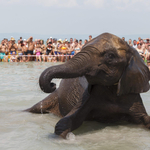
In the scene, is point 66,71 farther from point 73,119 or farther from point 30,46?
point 30,46

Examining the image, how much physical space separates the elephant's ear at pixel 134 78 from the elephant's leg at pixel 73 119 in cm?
55

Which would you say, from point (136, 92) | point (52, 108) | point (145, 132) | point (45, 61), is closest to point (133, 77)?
point (136, 92)

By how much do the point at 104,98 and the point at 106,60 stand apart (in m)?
0.74

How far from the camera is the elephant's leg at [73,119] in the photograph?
13.5 ft

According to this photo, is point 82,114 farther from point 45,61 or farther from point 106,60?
point 45,61

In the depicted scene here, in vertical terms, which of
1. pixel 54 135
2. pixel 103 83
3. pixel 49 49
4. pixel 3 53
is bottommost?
pixel 54 135

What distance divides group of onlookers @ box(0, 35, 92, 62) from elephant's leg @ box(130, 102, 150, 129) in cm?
1668

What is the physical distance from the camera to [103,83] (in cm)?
400

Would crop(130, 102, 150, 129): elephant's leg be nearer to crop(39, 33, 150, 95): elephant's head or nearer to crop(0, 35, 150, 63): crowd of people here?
crop(39, 33, 150, 95): elephant's head

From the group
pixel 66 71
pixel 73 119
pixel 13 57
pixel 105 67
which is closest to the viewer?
pixel 66 71

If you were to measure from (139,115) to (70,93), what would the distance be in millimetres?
1201

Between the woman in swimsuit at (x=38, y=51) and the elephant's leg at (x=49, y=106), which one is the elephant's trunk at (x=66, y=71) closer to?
the elephant's leg at (x=49, y=106)

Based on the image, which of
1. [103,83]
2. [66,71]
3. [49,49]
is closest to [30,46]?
[49,49]

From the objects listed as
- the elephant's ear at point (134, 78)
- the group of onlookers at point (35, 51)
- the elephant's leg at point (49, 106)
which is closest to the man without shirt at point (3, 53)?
the group of onlookers at point (35, 51)
